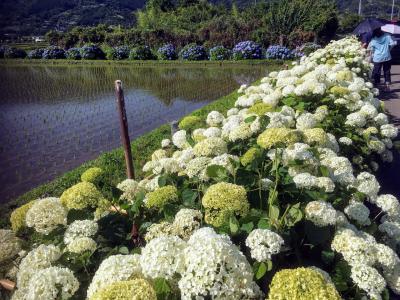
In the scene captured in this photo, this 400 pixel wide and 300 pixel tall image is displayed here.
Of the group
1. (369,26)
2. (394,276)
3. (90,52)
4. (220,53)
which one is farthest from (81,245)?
(90,52)

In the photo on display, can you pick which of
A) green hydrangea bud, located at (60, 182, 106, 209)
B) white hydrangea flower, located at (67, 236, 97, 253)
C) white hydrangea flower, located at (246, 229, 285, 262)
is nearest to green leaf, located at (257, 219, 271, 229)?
white hydrangea flower, located at (246, 229, 285, 262)

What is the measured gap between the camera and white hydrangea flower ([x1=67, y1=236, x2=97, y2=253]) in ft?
4.66

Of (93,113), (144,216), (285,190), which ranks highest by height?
(285,190)

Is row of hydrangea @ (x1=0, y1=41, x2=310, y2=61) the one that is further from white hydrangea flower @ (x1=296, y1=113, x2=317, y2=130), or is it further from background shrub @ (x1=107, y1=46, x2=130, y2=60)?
white hydrangea flower @ (x1=296, y1=113, x2=317, y2=130)

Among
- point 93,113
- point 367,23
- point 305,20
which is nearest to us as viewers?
point 93,113

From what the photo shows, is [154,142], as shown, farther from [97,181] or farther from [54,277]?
[54,277]

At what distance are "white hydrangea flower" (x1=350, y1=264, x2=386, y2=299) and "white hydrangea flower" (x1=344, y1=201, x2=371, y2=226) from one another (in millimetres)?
384

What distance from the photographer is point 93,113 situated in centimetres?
838

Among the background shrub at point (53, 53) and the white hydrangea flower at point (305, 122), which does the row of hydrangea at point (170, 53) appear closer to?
the background shrub at point (53, 53)

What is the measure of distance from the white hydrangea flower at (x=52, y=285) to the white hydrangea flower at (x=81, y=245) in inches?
6.4

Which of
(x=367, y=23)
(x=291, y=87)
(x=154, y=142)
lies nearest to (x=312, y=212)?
(x=291, y=87)

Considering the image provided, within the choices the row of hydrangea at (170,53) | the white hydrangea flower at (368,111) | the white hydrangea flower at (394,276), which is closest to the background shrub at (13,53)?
the row of hydrangea at (170,53)

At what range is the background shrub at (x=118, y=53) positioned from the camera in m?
18.2

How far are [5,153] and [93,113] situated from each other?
9.27 feet
